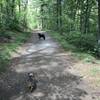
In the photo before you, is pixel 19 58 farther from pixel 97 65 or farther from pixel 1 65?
pixel 97 65

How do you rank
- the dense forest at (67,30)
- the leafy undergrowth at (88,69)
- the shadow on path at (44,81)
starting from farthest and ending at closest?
1. the dense forest at (67,30)
2. the leafy undergrowth at (88,69)
3. the shadow on path at (44,81)

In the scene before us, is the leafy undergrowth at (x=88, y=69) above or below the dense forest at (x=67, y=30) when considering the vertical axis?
below

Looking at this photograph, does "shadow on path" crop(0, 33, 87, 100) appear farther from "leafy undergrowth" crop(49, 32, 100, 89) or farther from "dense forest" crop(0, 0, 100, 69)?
"dense forest" crop(0, 0, 100, 69)

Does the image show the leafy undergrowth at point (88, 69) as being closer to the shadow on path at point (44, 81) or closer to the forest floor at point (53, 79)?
the forest floor at point (53, 79)

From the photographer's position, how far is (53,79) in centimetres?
969

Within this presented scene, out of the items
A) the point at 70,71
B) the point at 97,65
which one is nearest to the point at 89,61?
the point at 97,65

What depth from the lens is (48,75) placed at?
1018 cm

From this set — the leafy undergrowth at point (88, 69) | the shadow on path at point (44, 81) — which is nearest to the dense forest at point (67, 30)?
the shadow on path at point (44, 81)

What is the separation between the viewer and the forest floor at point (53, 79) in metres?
7.93

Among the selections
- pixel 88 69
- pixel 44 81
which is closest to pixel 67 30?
pixel 88 69

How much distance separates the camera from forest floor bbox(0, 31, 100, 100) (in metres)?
7.93

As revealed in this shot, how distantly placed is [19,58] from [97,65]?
489cm

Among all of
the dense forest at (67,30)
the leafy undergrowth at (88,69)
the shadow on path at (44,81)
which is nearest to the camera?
the shadow on path at (44,81)

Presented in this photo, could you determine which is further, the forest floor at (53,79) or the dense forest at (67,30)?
the dense forest at (67,30)
